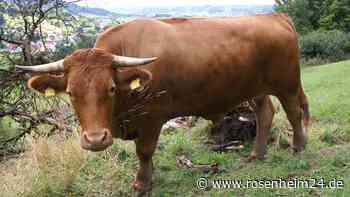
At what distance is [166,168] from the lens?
6.61m

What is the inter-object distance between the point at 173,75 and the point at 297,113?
2.00 meters

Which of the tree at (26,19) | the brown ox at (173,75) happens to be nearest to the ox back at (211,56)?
the brown ox at (173,75)

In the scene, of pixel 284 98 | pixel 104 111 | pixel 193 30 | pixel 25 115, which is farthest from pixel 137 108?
pixel 25 115

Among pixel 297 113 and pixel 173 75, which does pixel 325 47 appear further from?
pixel 173 75

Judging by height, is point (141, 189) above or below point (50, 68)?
below

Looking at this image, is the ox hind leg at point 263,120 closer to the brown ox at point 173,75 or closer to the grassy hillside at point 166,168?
the brown ox at point 173,75

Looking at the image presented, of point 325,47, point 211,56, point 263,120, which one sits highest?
point 211,56

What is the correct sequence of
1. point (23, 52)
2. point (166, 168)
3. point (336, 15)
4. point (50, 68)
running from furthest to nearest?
1. point (336, 15)
2. point (23, 52)
3. point (166, 168)
4. point (50, 68)

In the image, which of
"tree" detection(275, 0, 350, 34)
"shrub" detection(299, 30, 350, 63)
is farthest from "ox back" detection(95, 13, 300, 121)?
"tree" detection(275, 0, 350, 34)

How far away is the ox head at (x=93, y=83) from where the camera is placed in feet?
14.5

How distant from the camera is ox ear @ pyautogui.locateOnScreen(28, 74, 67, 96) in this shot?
4684 millimetres

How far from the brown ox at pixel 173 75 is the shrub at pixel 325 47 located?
21.0 m

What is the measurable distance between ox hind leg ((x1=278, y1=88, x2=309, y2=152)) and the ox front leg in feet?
6.24

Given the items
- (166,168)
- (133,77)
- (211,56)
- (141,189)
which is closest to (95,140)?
(133,77)
